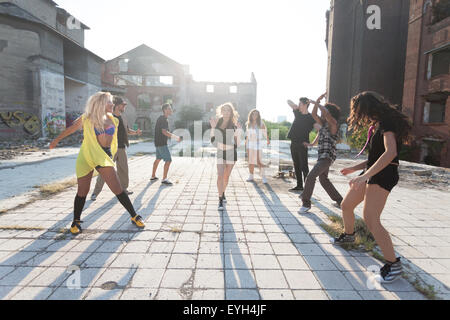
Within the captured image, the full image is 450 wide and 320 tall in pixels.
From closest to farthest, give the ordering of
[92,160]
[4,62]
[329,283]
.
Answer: [329,283] < [92,160] < [4,62]

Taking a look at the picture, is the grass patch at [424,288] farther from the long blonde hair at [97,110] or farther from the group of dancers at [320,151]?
the long blonde hair at [97,110]

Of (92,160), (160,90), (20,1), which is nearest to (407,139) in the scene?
(92,160)

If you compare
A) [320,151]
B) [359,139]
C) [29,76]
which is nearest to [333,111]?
[320,151]

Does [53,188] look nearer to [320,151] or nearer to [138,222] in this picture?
[138,222]

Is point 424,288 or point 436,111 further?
point 436,111

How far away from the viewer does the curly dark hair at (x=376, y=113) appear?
8.45 ft

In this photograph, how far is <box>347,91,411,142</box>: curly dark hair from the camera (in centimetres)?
257

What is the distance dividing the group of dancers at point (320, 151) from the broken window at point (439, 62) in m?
16.1

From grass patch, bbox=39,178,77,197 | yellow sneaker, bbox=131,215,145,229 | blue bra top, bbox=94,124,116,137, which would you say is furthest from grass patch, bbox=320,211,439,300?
grass patch, bbox=39,178,77,197

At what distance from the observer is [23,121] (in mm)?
19062

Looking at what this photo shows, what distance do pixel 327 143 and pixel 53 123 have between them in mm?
22190

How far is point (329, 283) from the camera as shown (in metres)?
2.56

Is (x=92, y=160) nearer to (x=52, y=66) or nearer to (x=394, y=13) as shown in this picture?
(x=52, y=66)

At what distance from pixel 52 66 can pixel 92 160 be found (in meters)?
21.9
